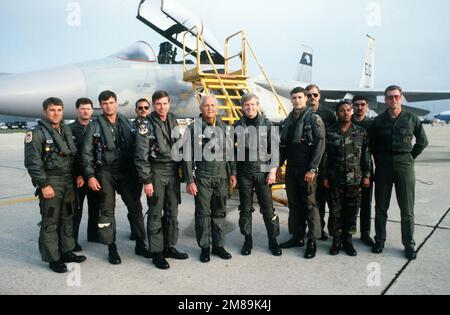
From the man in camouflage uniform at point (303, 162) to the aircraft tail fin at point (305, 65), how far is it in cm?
1782

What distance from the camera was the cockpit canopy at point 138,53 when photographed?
26.1 feet

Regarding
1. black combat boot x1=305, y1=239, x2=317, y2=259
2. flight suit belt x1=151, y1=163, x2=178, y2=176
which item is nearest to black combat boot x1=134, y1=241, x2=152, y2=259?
flight suit belt x1=151, y1=163, x2=178, y2=176

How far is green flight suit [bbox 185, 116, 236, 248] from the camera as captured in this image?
11.5 feet

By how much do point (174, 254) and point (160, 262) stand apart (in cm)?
26

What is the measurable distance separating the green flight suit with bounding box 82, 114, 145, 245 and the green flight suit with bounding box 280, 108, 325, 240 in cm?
174

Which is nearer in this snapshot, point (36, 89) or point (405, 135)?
point (405, 135)

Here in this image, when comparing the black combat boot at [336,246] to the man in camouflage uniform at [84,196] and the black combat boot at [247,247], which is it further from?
the man in camouflage uniform at [84,196]

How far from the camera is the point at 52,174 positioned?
329 centimetres

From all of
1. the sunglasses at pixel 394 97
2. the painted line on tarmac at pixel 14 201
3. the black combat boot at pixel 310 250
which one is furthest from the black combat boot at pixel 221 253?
the painted line on tarmac at pixel 14 201

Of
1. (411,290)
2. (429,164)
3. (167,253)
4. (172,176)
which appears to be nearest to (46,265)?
(167,253)

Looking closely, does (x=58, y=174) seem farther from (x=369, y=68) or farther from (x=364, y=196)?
(x=369, y=68)

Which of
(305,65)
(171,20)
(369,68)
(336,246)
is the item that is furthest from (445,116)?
(336,246)

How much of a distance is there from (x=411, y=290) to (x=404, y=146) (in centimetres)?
148
